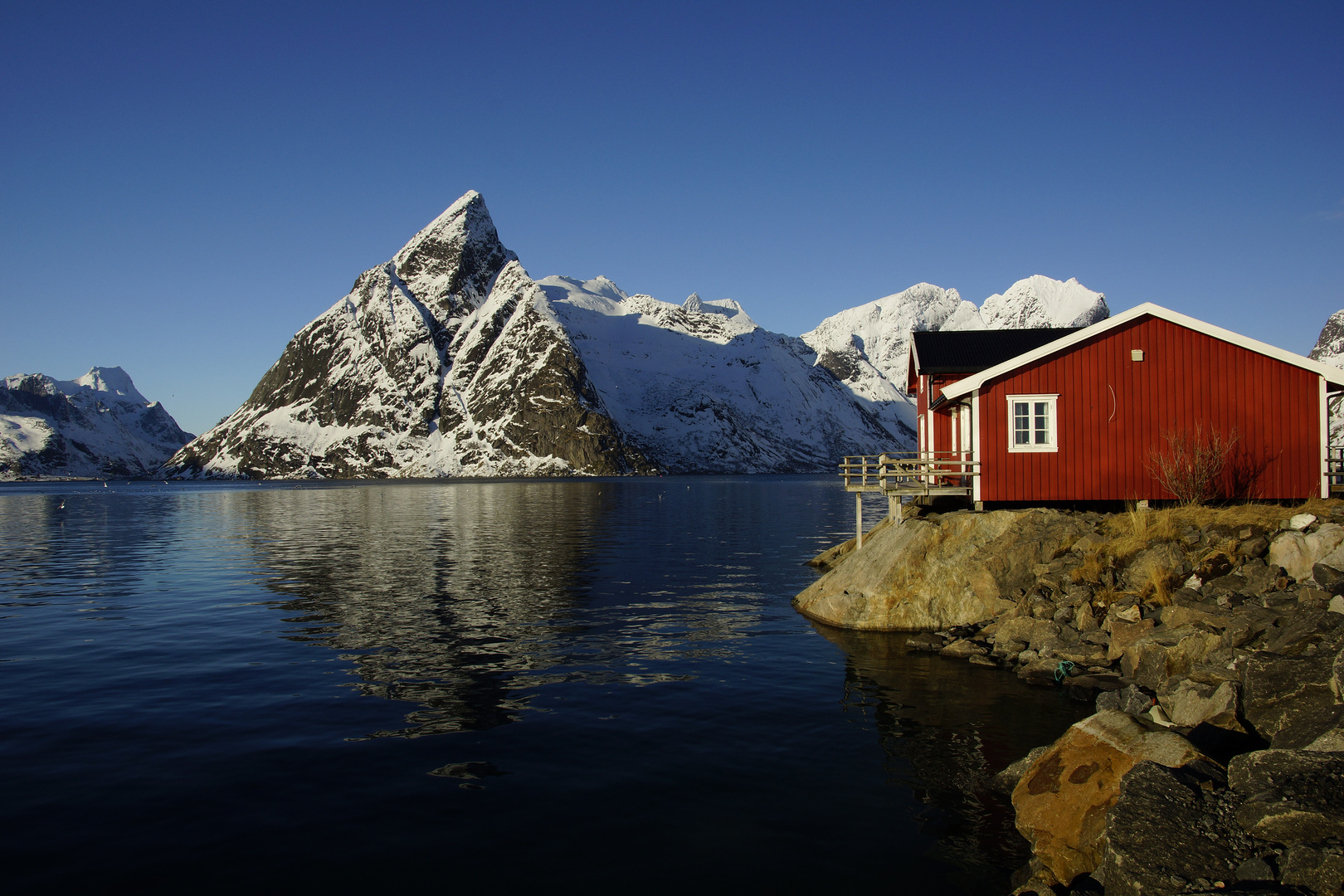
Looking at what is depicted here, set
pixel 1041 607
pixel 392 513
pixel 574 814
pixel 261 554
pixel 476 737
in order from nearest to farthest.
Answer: pixel 574 814
pixel 476 737
pixel 1041 607
pixel 261 554
pixel 392 513

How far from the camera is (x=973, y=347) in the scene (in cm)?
3481

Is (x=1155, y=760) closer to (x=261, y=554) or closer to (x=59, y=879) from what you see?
(x=59, y=879)

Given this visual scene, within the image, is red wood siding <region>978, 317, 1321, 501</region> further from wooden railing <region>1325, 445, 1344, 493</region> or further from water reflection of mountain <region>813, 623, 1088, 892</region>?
water reflection of mountain <region>813, 623, 1088, 892</region>

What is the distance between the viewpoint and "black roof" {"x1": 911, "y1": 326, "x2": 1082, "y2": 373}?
33.2 meters

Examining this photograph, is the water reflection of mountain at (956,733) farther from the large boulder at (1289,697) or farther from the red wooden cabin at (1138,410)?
the red wooden cabin at (1138,410)

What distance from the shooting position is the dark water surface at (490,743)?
9.94 metres

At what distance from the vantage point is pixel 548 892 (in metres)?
9.19

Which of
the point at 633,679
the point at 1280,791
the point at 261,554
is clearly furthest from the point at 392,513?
the point at 1280,791

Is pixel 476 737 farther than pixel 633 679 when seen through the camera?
No

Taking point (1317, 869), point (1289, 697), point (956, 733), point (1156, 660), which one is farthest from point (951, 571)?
point (1317, 869)

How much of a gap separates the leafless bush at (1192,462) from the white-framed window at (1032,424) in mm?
3111

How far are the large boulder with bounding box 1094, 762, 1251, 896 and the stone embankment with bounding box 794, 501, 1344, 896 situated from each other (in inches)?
0.7

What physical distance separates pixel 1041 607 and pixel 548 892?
51.4 feet

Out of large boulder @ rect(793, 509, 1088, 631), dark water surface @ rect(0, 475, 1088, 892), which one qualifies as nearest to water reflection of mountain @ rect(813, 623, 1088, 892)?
dark water surface @ rect(0, 475, 1088, 892)
